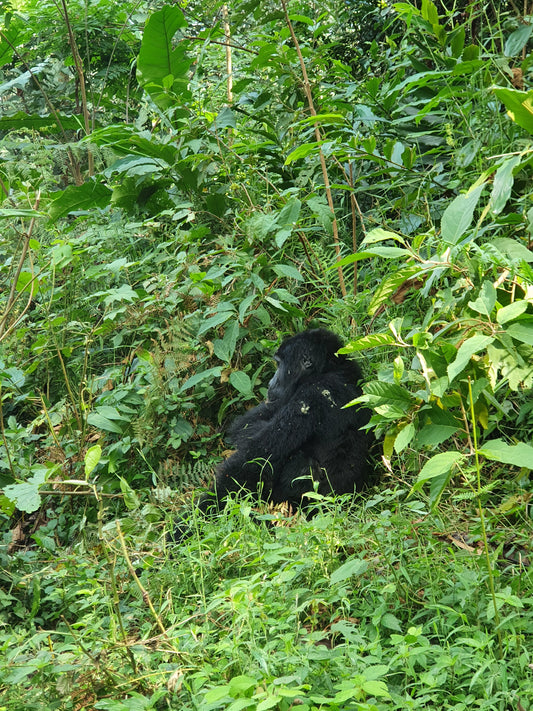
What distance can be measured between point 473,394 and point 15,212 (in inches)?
57.0

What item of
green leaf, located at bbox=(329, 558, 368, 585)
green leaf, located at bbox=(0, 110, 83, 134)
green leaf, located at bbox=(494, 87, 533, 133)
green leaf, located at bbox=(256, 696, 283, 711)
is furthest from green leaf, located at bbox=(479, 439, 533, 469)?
green leaf, located at bbox=(0, 110, 83, 134)

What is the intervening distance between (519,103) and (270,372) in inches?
91.9

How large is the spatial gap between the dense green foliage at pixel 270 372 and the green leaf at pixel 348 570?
1 cm

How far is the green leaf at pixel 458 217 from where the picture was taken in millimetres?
1831

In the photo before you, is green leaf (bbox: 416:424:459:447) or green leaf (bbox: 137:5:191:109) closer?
green leaf (bbox: 416:424:459:447)

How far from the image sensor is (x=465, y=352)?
152 cm

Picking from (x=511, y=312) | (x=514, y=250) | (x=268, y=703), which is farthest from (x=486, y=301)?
(x=268, y=703)

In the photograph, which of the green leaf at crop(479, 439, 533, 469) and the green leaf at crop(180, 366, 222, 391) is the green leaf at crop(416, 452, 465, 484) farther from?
the green leaf at crop(180, 366, 222, 391)

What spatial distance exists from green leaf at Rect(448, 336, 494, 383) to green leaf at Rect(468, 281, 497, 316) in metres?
0.09

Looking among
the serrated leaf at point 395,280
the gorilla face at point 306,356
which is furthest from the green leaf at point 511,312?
the gorilla face at point 306,356

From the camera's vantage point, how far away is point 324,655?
5.64 ft

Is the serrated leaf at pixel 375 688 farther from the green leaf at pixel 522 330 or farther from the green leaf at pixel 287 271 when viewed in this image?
the green leaf at pixel 287 271

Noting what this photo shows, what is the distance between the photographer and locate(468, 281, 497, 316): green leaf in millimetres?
1636

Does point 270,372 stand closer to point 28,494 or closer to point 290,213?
point 290,213
